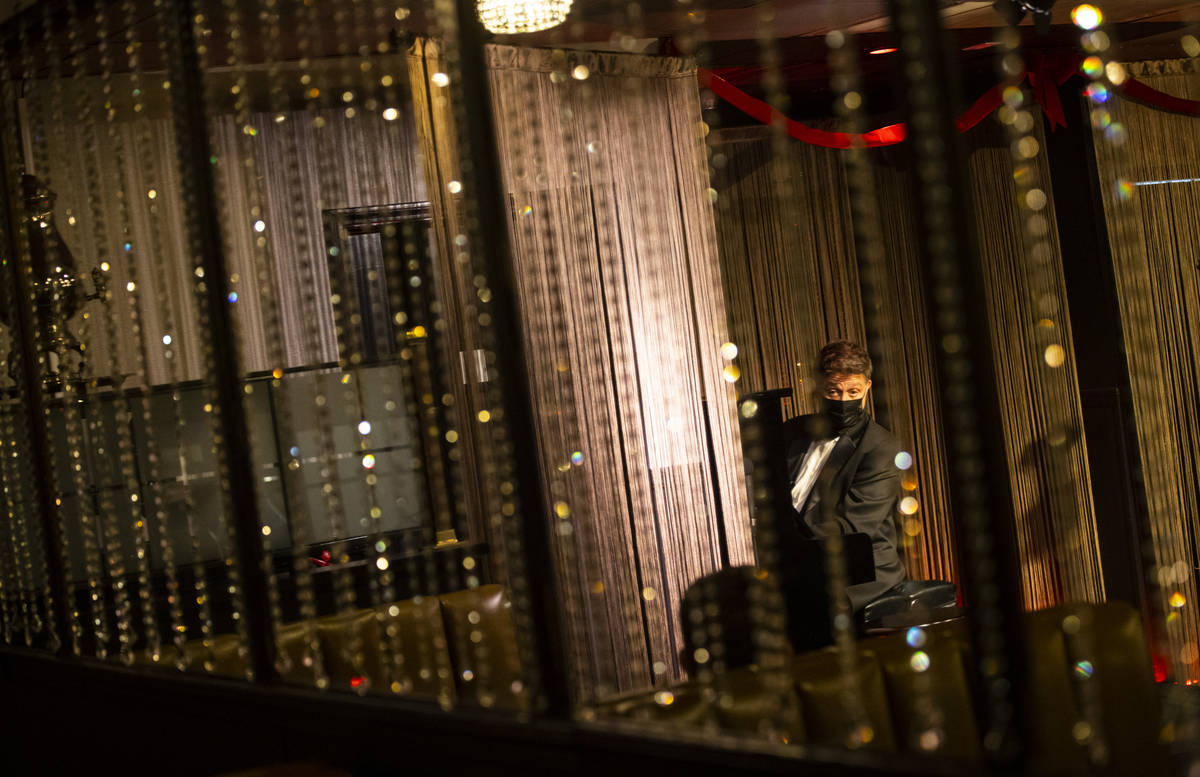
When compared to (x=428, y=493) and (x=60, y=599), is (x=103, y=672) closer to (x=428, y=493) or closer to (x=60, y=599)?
(x=60, y=599)

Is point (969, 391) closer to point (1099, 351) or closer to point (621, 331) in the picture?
point (621, 331)

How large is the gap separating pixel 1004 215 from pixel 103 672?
4320mm

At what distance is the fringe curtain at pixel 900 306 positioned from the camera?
533cm

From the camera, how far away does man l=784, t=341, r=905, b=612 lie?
4.05 m

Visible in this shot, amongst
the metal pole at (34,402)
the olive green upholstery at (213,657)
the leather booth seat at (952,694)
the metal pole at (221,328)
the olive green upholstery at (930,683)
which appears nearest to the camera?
the leather booth seat at (952,694)

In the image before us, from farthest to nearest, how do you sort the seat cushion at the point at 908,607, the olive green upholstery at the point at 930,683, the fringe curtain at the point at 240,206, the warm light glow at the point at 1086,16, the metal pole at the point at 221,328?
1. the fringe curtain at the point at 240,206
2. the warm light glow at the point at 1086,16
3. the seat cushion at the point at 908,607
4. the metal pole at the point at 221,328
5. the olive green upholstery at the point at 930,683

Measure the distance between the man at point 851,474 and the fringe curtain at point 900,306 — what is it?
1075 mm

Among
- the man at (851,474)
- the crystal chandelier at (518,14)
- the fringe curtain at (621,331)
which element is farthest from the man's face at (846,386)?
the crystal chandelier at (518,14)

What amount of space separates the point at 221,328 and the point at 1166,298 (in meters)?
4.30

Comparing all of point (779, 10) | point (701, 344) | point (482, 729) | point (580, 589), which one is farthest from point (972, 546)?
point (779, 10)

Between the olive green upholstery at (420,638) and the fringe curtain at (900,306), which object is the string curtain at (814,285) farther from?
the olive green upholstery at (420,638)

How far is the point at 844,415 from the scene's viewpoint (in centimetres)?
420

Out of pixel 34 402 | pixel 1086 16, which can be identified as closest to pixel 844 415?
pixel 1086 16

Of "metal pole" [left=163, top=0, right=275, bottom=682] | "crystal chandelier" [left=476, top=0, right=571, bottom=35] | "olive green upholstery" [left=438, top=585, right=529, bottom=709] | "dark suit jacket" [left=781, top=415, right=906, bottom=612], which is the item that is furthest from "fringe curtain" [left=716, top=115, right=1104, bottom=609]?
"metal pole" [left=163, top=0, right=275, bottom=682]
